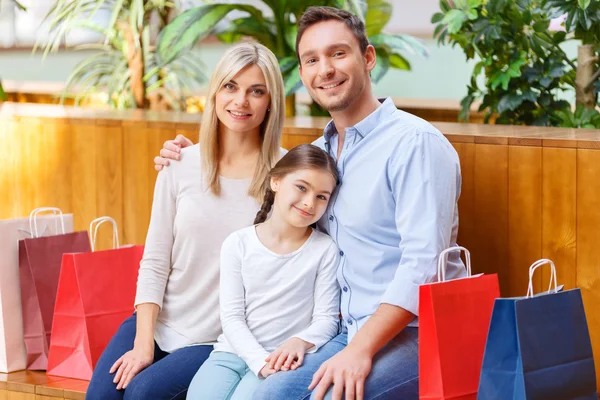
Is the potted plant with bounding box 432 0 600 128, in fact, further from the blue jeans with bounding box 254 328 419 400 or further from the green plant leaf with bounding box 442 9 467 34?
the blue jeans with bounding box 254 328 419 400

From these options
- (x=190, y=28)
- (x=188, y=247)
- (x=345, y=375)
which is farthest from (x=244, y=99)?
(x=190, y=28)

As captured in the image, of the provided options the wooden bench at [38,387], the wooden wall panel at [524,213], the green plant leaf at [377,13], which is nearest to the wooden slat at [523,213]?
the wooden wall panel at [524,213]

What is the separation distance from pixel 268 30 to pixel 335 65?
2.00 m

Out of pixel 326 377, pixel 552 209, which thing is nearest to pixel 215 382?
pixel 326 377

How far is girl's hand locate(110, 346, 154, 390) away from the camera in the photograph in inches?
92.7

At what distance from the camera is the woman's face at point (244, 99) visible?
242 centimetres

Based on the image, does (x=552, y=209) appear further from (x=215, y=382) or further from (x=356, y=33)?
(x=215, y=382)

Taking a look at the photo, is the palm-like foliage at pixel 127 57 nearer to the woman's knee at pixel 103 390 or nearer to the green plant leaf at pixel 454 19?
the green plant leaf at pixel 454 19

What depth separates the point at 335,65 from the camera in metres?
2.26

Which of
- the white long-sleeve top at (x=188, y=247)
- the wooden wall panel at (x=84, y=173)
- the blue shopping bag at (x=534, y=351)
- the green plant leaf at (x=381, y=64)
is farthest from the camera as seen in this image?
the green plant leaf at (x=381, y=64)

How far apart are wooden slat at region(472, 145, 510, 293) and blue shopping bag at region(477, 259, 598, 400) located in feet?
1.67

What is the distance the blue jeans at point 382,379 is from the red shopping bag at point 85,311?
2.49 ft

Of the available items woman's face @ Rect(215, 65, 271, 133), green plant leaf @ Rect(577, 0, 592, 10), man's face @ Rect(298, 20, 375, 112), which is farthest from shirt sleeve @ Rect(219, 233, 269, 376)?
green plant leaf @ Rect(577, 0, 592, 10)

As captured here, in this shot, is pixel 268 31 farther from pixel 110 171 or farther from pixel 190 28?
pixel 110 171
